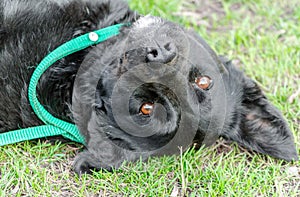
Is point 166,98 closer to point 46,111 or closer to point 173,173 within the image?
point 173,173

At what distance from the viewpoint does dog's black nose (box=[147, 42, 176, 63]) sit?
2.63 meters

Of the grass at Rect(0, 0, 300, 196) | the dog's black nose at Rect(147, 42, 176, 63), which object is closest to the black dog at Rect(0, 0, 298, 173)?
the dog's black nose at Rect(147, 42, 176, 63)

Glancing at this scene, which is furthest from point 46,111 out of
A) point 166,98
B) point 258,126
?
point 258,126

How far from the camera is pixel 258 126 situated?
10.6 feet

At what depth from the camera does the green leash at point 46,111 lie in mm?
3098

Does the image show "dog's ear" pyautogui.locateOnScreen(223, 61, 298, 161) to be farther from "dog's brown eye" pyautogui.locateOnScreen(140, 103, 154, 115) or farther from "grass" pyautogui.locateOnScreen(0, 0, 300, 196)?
"dog's brown eye" pyautogui.locateOnScreen(140, 103, 154, 115)

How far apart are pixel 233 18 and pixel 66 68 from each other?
80.4 inches

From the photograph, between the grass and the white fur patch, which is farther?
the grass

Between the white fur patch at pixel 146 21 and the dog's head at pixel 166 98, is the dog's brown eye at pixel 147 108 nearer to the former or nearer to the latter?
the dog's head at pixel 166 98

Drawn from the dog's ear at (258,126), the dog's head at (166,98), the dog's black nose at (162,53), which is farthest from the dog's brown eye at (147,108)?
the dog's ear at (258,126)

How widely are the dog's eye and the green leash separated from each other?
694 millimetres

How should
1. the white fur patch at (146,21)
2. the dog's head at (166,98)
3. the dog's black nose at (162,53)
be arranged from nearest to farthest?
1. the dog's black nose at (162,53)
2. the dog's head at (166,98)
3. the white fur patch at (146,21)

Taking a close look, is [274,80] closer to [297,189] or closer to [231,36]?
[231,36]

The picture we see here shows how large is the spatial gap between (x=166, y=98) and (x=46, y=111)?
87 cm
